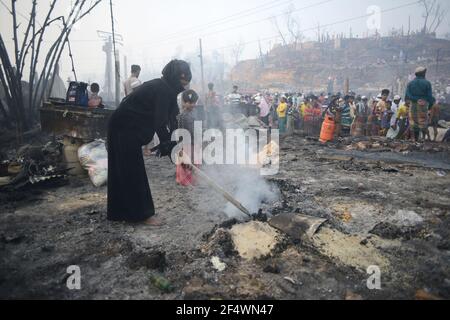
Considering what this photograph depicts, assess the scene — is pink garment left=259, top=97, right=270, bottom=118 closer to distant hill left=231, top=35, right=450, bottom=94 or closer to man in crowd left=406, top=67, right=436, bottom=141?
man in crowd left=406, top=67, right=436, bottom=141

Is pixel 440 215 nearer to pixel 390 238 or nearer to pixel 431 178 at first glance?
pixel 390 238

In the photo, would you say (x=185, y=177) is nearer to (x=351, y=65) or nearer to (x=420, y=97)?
(x=420, y=97)

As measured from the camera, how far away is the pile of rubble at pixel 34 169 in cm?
486

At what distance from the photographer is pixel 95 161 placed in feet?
16.9

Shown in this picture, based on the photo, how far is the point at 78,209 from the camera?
4.10m

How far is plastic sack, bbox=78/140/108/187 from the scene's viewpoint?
5051mm

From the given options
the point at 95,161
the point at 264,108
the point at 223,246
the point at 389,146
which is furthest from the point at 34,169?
the point at 264,108

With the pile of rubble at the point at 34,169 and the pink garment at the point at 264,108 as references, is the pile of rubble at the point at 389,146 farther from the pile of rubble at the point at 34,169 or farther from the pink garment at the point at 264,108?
the pile of rubble at the point at 34,169

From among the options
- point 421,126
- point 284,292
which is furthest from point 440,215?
point 421,126

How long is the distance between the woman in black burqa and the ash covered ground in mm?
291

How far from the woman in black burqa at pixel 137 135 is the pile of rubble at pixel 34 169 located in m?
2.28

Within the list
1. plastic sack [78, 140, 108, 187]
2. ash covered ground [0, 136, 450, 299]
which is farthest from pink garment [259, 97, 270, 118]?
plastic sack [78, 140, 108, 187]

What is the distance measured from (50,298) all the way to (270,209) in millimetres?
2476
